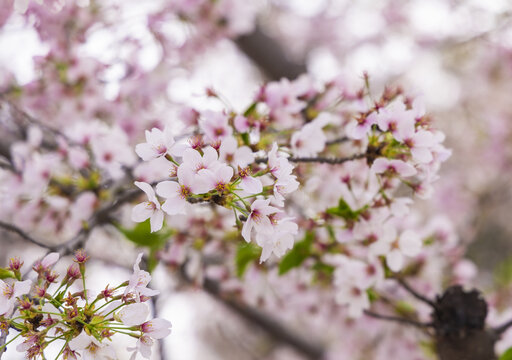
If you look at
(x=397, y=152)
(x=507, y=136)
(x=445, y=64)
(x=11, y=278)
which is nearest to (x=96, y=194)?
(x=11, y=278)

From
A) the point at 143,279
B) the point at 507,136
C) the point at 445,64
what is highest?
the point at 445,64

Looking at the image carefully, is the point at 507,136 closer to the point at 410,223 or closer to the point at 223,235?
the point at 410,223

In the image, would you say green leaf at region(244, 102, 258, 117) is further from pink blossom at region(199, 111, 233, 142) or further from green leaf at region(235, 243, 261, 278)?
green leaf at region(235, 243, 261, 278)

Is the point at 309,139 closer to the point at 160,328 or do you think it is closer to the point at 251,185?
the point at 251,185

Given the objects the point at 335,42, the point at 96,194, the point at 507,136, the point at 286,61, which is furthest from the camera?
the point at 335,42

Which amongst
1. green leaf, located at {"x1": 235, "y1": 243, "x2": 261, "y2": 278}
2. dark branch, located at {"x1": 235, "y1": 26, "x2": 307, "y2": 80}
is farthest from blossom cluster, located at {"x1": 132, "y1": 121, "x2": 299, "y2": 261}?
dark branch, located at {"x1": 235, "y1": 26, "x2": 307, "y2": 80}

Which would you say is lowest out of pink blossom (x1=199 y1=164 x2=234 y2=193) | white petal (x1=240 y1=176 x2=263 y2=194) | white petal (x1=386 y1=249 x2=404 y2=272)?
pink blossom (x1=199 y1=164 x2=234 y2=193)
